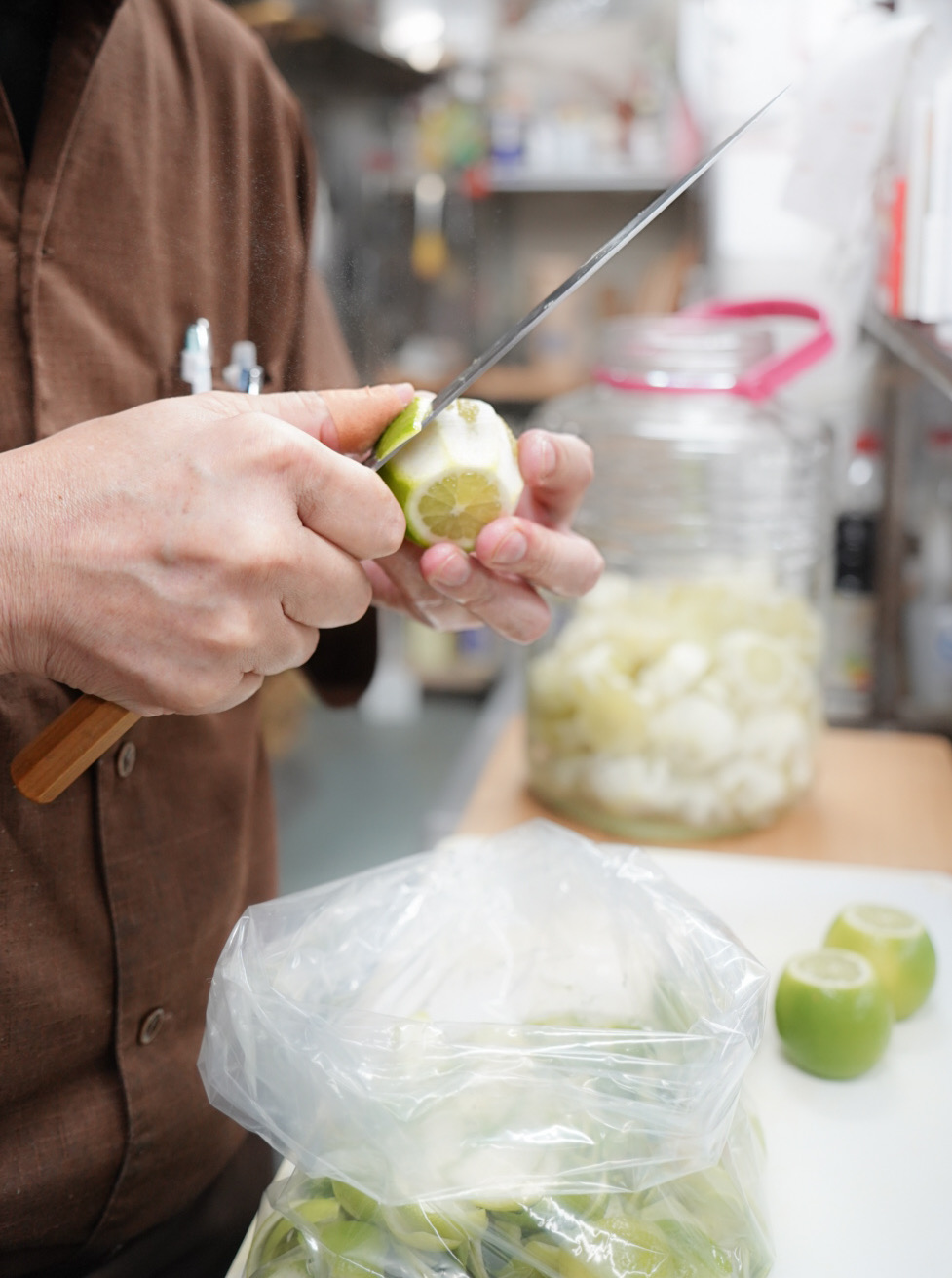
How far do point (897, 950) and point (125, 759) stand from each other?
1.59 feet

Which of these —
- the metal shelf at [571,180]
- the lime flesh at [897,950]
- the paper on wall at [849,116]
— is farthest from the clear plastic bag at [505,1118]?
the metal shelf at [571,180]

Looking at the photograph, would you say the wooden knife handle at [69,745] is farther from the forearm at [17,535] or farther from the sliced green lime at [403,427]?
the sliced green lime at [403,427]

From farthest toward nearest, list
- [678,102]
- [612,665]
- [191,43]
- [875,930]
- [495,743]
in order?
[678,102], [495,743], [612,665], [875,930], [191,43]

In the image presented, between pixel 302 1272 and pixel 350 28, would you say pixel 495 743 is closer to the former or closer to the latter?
pixel 302 1272

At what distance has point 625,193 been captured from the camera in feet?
10.4

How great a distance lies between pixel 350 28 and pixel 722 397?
2.16 meters

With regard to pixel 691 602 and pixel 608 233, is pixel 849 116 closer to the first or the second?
pixel 691 602

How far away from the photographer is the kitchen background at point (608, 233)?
0.70 meters

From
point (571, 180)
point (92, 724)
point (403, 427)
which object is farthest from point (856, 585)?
point (571, 180)

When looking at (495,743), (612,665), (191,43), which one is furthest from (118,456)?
(495,743)

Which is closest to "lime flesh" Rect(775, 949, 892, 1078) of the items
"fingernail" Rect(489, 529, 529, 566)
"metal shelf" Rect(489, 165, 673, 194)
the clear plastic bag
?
the clear plastic bag

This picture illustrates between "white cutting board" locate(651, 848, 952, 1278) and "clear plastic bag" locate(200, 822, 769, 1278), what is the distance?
0.17 feet

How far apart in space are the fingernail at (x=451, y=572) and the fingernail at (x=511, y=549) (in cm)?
2

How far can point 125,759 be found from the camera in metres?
0.63
